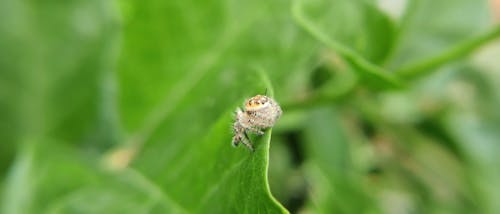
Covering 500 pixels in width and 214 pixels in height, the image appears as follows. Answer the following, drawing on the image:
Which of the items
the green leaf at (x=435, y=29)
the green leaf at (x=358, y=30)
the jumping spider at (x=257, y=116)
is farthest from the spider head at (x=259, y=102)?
the green leaf at (x=435, y=29)

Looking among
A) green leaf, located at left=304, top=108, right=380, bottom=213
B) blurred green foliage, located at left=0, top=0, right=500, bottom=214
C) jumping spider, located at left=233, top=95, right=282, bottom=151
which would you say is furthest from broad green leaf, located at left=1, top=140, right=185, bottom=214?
green leaf, located at left=304, top=108, right=380, bottom=213

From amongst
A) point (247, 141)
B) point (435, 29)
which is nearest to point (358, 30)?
point (435, 29)

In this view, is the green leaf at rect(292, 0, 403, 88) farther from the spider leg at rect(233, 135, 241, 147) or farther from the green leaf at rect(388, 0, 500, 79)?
the spider leg at rect(233, 135, 241, 147)

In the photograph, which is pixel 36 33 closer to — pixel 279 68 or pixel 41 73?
pixel 41 73

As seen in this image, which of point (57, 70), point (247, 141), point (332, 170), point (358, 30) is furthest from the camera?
point (332, 170)

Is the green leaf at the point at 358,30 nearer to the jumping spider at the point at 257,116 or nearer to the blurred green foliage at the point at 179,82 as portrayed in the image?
the blurred green foliage at the point at 179,82

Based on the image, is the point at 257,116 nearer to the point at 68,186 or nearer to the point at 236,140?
the point at 236,140

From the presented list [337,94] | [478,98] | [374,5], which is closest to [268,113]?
[374,5]
